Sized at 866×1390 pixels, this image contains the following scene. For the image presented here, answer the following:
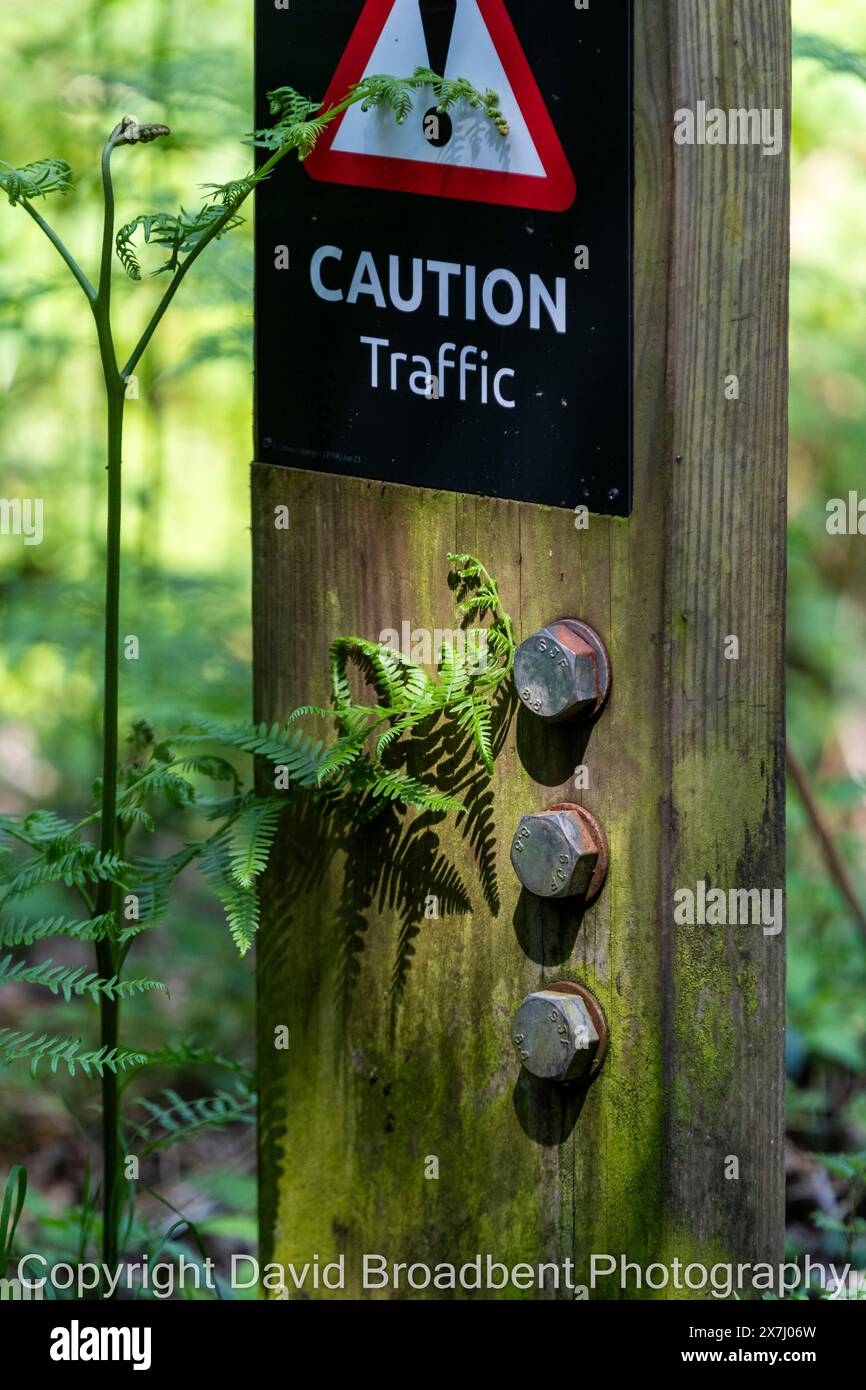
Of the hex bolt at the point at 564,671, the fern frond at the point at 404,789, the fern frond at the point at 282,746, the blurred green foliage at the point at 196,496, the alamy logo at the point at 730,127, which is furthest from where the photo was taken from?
the blurred green foliage at the point at 196,496

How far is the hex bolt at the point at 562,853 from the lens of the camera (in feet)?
6.07

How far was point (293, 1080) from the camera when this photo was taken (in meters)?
2.28

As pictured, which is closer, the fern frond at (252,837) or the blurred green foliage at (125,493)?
the fern frond at (252,837)

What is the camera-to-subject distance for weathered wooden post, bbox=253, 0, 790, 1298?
69.2 inches

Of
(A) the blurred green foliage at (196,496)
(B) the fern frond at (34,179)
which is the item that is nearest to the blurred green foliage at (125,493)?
(A) the blurred green foliage at (196,496)

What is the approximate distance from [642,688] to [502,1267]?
3.20ft

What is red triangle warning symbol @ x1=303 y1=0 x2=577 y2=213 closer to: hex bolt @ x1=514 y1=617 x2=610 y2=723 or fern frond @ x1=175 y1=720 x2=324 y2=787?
hex bolt @ x1=514 y1=617 x2=610 y2=723

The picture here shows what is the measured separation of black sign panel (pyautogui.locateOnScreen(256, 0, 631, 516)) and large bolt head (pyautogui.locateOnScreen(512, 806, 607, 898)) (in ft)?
1.54

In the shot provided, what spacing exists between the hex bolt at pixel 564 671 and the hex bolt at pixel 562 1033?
16.6 inches

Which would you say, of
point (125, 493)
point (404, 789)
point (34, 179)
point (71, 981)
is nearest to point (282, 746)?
point (404, 789)

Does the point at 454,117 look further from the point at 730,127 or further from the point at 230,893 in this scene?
the point at 230,893

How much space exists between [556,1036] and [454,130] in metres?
1.39

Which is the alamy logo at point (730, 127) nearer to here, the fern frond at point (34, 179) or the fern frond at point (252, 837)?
the fern frond at point (34, 179)

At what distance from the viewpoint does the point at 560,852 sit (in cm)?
185
